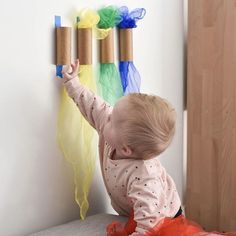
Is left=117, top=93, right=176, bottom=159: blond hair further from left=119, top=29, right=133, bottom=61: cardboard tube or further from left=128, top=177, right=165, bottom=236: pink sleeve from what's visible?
left=119, top=29, right=133, bottom=61: cardboard tube

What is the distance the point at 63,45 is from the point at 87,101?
0.56ft

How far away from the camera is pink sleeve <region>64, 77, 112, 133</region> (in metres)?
1.27

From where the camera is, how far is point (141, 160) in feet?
4.08

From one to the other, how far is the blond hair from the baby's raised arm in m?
0.13

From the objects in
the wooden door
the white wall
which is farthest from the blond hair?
the wooden door

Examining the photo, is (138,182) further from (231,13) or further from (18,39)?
(231,13)

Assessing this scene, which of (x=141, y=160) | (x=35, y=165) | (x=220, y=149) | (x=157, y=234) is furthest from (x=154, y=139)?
(x=220, y=149)

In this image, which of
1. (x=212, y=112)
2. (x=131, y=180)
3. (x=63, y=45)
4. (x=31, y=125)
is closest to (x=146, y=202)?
(x=131, y=180)

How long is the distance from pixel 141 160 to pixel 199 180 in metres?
0.60

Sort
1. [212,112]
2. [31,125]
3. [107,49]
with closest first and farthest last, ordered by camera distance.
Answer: [31,125] < [107,49] < [212,112]

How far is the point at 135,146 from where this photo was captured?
1195 millimetres

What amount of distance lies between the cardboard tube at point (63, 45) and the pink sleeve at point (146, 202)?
1.27ft

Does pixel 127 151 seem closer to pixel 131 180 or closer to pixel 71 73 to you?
pixel 131 180

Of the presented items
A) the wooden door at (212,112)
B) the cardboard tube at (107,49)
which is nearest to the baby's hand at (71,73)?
the cardboard tube at (107,49)
